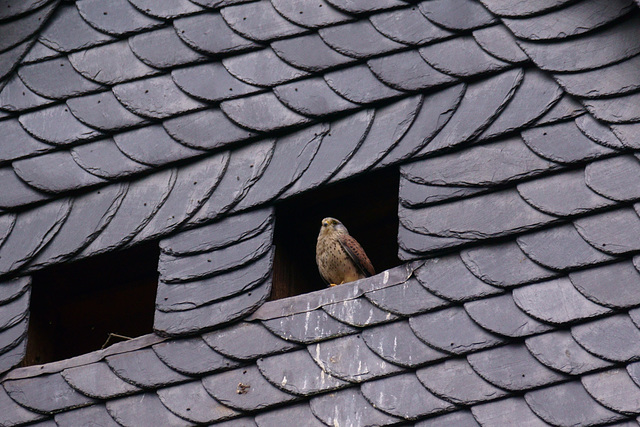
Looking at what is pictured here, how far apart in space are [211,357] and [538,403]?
51.5 inches

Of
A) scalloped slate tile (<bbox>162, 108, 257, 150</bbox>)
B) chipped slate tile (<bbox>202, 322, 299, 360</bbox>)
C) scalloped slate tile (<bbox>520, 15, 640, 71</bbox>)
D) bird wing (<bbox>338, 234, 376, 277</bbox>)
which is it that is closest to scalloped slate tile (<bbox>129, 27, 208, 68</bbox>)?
scalloped slate tile (<bbox>162, 108, 257, 150</bbox>)

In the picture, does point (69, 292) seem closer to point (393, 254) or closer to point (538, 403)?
point (393, 254)

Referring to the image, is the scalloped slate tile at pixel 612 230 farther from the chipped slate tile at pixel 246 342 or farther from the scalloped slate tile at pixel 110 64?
the scalloped slate tile at pixel 110 64

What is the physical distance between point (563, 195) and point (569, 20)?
30.0 inches

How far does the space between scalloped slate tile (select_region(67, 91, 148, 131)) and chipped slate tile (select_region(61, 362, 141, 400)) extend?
1104 millimetres

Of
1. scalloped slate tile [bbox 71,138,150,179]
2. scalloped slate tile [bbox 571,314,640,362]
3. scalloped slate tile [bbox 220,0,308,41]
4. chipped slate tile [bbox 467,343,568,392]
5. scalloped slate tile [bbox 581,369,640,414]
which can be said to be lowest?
scalloped slate tile [bbox 581,369,640,414]

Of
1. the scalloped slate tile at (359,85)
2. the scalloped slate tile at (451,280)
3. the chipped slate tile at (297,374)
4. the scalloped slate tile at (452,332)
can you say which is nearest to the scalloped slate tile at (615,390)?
the scalloped slate tile at (452,332)

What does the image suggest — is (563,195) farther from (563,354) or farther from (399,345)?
(399,345)

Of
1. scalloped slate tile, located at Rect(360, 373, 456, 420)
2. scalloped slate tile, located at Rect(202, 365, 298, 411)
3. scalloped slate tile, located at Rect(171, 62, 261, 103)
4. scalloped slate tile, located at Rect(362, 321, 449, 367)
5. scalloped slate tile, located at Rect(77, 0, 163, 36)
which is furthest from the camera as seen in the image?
scalloped slate tile, located at Rect(77, 0, 163, 36)

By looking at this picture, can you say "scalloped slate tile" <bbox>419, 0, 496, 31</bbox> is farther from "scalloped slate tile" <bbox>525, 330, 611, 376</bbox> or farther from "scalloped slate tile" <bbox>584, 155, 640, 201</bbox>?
"scalloped slate tile" <bbox>525, 330, 611, 376</bbox>

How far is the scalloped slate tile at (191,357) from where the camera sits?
439cm

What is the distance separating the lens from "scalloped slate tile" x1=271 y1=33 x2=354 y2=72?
15.7 feet

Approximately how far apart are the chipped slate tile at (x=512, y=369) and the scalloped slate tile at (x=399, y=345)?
5.7 inches

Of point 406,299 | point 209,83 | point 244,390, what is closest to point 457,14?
point 209,83
